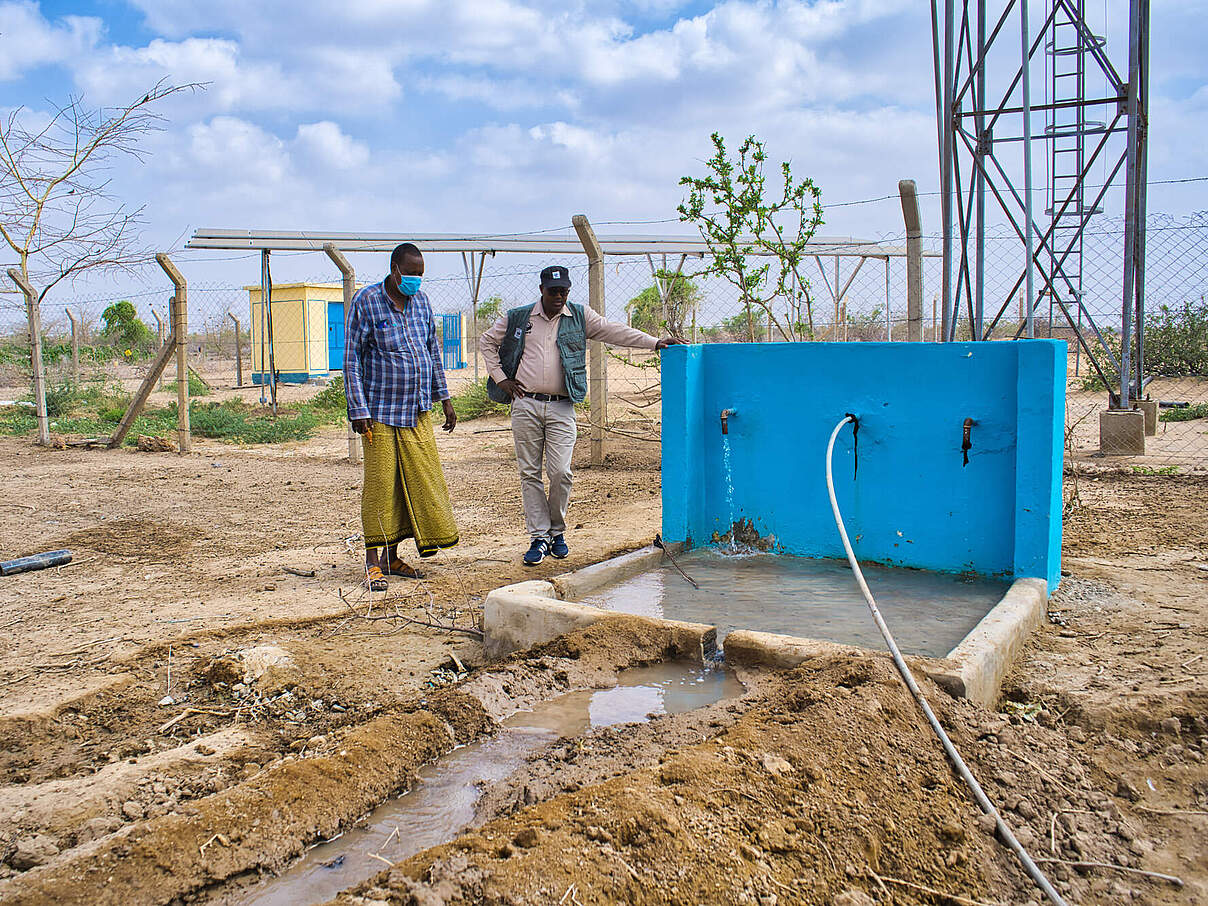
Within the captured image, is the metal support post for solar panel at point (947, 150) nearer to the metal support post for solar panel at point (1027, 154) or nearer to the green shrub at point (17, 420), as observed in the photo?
the metal support post for solar panel at point (1027, 154)

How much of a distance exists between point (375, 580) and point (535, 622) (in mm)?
1415

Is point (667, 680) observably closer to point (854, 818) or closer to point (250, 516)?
point (854, 818)

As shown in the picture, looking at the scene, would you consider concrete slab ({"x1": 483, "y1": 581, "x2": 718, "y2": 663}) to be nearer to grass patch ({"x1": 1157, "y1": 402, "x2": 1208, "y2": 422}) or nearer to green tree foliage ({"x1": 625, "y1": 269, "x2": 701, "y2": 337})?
green tree foliage ({"x1": 625, "y1": 269, "x2": 701, "y2": 337})

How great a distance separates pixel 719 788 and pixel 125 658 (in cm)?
263

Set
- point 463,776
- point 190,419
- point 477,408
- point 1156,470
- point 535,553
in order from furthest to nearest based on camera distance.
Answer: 1. point 477,408
2. point 190,419
3. point 1156,470
4. point 535,553
5. point 463,776

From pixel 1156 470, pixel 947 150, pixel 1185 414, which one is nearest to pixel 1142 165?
pixel 947 150

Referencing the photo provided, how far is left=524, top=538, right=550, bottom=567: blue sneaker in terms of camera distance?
16.9ft

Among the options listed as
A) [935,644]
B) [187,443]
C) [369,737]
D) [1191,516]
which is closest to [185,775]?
[369,737]

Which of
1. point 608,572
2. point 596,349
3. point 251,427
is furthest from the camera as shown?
point 251,427

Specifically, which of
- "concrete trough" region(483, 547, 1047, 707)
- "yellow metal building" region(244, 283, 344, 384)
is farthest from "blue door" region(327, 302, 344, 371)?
"concrete trough" region(483, 547, 1047, 707)

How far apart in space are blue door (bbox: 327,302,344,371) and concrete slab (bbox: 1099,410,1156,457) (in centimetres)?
1648

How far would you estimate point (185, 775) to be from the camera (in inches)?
109

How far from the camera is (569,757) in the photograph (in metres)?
2.78

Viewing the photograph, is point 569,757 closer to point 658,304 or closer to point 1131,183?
point 1131,183
